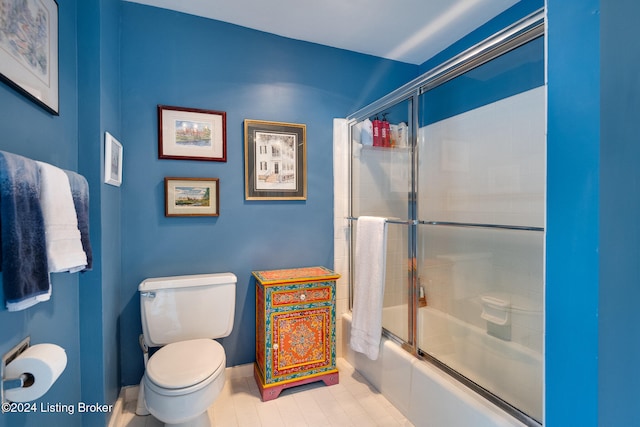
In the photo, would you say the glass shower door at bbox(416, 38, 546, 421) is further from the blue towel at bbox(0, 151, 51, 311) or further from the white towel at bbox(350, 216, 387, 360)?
the blue towel at bbox(0, 151, 51, 311)

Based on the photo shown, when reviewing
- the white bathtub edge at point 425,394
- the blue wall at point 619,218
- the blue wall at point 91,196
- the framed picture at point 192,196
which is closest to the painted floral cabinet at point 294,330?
the white bathtub edge at point 425,394

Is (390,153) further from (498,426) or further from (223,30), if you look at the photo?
(498,426)

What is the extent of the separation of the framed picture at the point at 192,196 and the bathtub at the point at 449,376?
4.70 feet

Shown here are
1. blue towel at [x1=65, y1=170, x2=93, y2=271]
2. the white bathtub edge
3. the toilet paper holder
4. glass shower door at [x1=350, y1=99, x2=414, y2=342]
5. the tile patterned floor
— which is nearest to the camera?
the toilet paper holder

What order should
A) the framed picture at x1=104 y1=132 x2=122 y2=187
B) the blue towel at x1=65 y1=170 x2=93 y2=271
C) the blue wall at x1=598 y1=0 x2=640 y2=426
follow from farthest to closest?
the framed picture at x1=104 y1=132 x2=122 y2=187 < the blue towel at x1=65 y1=170 x2=93 y2=271 < the blue wall at x1=598 y1=0 x2=640 y2=426

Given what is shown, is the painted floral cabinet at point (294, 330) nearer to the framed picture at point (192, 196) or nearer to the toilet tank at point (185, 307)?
the toilet tank at point (185, 307)

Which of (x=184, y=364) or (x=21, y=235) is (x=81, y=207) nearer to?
(x=21, y=235)

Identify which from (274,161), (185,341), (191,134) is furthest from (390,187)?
(185,341)

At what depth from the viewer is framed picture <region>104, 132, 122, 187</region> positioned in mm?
1514

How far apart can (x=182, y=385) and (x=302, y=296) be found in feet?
2.79

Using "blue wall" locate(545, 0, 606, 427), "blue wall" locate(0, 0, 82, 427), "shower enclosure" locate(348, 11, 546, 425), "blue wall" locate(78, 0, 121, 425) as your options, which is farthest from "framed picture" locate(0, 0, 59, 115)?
"shower enclosure" locate(348, 11, 546, 425)

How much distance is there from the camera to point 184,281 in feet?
6.14

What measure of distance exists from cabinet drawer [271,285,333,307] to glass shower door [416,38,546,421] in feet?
2.06

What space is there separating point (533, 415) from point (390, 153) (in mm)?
1690
